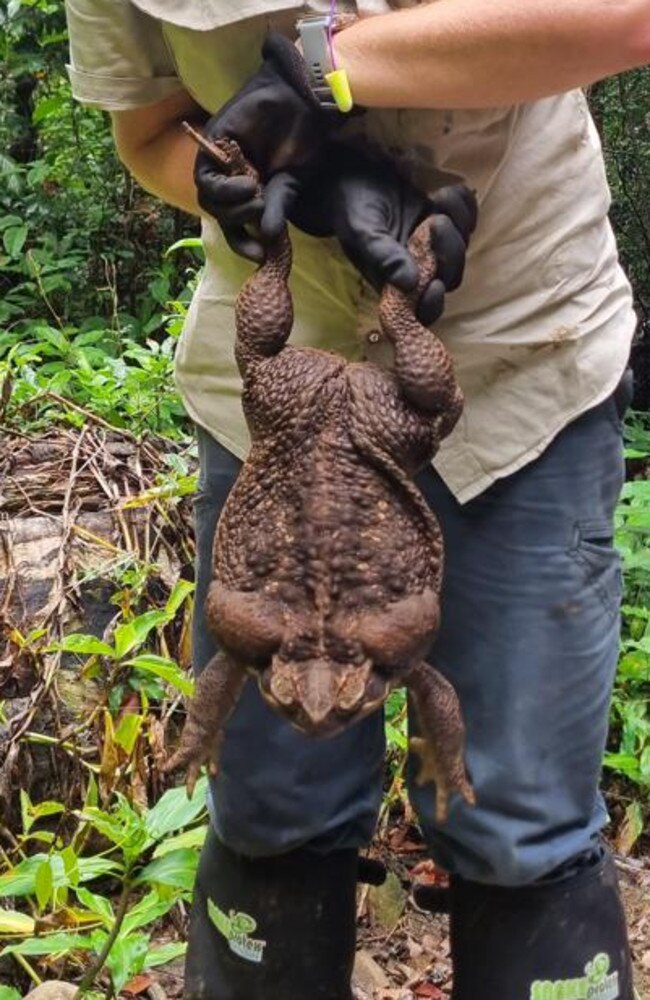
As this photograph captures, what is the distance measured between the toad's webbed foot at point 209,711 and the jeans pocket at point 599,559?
567 millimetres

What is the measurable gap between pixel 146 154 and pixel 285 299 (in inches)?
Answer: 28.1

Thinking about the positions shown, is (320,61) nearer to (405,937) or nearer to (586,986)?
(586,986)

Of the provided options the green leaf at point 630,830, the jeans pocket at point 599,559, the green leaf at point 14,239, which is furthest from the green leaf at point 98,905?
the green leaf at point 14,239

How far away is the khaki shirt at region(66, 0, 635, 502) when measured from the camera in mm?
1739

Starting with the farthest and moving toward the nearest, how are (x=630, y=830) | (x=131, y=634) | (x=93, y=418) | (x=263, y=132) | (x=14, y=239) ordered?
(x=14, y=239) → (x=93, y=418) → (x=630, y=830) → (x=131, y=634) → (x=263, y=132)

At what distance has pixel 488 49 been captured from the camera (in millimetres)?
1546

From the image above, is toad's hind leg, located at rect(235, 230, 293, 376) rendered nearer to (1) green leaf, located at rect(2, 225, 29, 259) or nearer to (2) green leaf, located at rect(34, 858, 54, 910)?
(2) green leaf, located at rect(34, 858, 54, 910)

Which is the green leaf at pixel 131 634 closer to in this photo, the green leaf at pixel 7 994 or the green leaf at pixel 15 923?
the green leaf at pixel 15 923

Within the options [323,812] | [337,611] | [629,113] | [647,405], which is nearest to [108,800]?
[323,812]

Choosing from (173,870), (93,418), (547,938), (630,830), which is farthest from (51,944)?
(93,418)

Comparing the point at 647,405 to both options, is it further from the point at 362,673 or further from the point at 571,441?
the point at 362,673

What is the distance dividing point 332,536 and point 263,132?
1.87 feet

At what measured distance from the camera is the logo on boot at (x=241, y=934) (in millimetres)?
2084

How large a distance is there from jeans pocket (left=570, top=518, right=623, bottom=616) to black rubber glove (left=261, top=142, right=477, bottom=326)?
0.44 m
